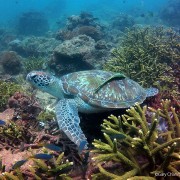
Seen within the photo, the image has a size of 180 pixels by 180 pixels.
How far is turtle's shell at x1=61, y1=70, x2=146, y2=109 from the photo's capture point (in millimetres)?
4617

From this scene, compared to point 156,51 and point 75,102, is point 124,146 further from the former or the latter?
point 156,51

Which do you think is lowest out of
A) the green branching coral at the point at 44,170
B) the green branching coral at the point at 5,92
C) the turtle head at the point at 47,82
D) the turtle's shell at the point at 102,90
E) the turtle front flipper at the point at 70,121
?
the green branching coral at the point at 5,92

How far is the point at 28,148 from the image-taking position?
438cm

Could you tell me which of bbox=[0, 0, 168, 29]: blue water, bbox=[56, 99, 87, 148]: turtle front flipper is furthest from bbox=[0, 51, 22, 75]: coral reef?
bbox=[0, 0, 168, 29]: blue water

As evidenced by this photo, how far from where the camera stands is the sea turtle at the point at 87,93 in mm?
4516

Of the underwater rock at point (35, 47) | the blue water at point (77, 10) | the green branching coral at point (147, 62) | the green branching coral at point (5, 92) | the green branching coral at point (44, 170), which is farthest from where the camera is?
the blue water at point (77, 10)

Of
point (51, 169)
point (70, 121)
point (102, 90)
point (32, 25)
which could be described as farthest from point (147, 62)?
point (32, 25)

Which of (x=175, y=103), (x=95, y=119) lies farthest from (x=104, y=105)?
(x=175, y=103)

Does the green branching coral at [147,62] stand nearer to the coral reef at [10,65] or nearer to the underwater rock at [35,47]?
the coral reef at [10,65]

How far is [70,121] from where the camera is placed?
4.25m

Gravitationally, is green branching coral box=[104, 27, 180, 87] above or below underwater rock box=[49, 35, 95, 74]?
above

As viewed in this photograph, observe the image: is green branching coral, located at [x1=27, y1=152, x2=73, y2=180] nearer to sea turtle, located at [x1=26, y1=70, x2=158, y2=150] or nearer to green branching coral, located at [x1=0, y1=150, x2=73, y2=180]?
green branching coral, located at [x1=0, y1=150, x2=73, y2=180]

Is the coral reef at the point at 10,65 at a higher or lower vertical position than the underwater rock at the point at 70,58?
lower

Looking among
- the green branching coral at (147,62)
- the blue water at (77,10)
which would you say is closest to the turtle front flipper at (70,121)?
the green branching coral at (147,62)
